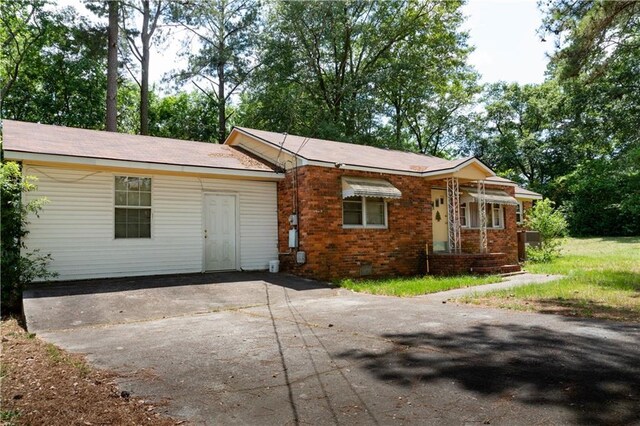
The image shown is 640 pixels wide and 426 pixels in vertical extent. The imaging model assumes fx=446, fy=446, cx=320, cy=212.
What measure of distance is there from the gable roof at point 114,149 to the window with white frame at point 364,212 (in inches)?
92.2

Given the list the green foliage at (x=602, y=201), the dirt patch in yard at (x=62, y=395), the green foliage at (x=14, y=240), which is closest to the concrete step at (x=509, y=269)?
the dirt patch in yard at (x=62, y=395)

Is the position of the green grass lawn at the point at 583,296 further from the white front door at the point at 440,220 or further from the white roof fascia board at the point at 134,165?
the white roof fascia board at the point at 134,165

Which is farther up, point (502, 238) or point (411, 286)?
point (502, 238)

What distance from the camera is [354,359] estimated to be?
4.47 meters

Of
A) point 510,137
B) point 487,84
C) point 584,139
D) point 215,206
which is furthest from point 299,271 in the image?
point 487,84

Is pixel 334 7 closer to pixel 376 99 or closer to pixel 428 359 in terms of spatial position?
pixel 376 99

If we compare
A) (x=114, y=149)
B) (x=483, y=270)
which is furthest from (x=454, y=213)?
(x=114, y=149)

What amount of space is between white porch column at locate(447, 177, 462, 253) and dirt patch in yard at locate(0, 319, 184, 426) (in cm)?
1172

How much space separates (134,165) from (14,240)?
2.71 meters

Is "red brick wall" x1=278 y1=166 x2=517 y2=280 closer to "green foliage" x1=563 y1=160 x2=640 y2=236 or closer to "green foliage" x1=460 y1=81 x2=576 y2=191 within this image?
"green foliage" x1=563 y1=160 x2=640 y2=236

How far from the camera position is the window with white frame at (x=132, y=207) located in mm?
10312

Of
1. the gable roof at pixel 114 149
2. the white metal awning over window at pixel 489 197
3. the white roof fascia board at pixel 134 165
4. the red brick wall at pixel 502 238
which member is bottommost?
the red brick wall at pixel 502 238

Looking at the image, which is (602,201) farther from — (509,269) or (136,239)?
(136,239)

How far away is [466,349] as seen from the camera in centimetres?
472
